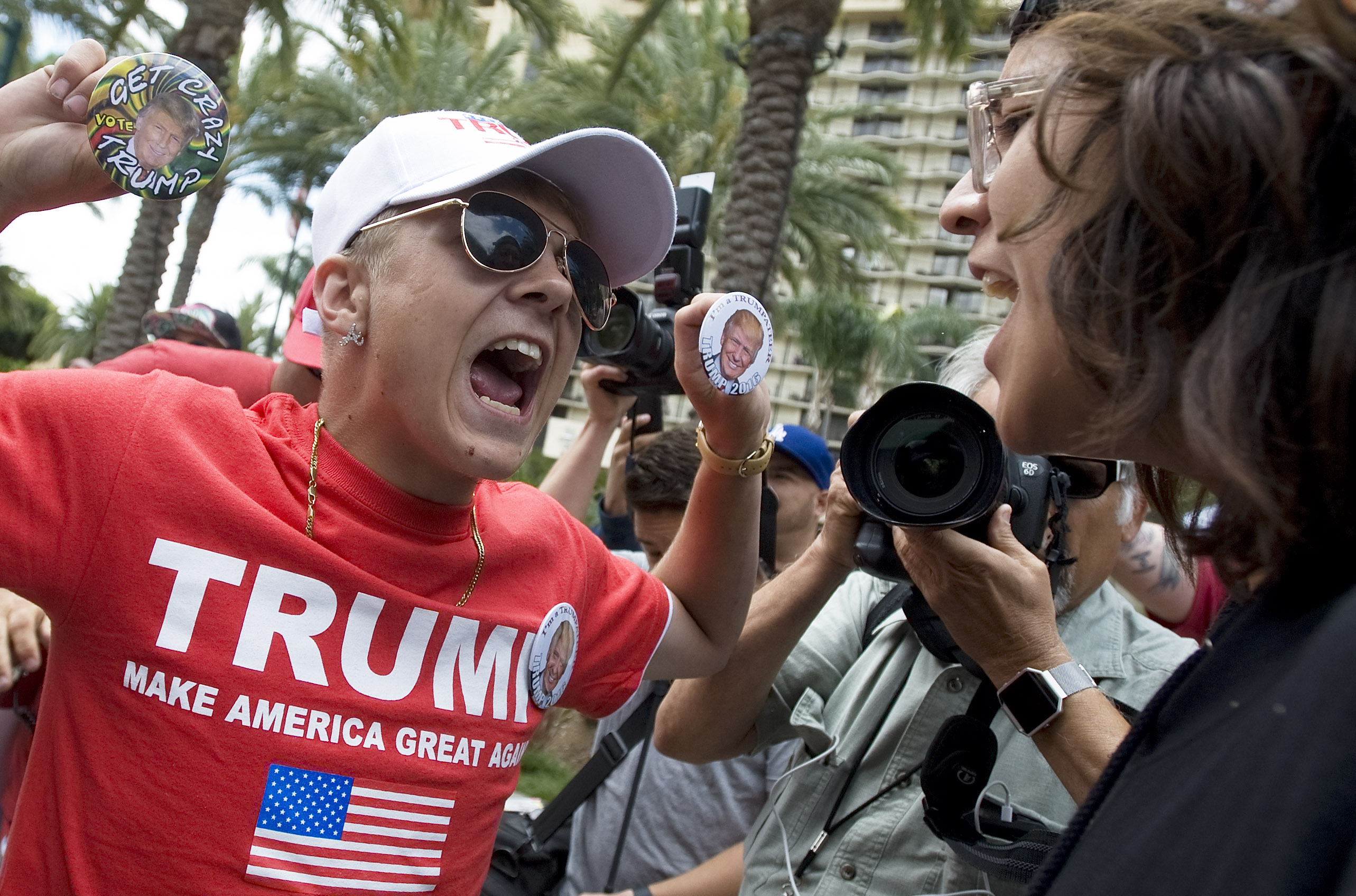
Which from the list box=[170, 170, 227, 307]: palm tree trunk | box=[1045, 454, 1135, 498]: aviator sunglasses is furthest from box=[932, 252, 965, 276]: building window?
box=[1045, 454, 1135, 498]: aviator sunglasses

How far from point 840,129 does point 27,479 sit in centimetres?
5810

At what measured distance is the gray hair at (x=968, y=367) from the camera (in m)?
2.21

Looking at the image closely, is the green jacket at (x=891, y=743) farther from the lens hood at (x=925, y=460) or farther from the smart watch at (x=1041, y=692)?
the lens hood at (x=925, y=460)

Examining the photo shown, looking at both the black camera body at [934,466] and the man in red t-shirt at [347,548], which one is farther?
the black camera body at [934,466]

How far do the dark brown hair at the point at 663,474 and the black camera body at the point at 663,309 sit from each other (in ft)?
1.86

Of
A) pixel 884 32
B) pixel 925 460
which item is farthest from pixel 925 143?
pixel 925 460

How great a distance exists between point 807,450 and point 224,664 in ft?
8.00

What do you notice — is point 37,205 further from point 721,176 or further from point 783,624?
point 721,176

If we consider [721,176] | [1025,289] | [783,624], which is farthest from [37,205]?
[721,176]

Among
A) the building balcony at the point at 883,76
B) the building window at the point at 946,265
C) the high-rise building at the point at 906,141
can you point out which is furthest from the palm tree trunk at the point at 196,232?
the building window at the point at 946,265

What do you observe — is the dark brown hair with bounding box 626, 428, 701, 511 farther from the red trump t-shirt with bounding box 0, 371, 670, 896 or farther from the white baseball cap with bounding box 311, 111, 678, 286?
the red trump t-shirt with bounding box 0, 371, 670, 896

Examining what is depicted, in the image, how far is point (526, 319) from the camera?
5.52 ft

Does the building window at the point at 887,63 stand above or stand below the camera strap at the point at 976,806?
above

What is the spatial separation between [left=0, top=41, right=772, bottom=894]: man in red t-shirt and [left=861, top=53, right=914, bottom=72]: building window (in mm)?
60731
